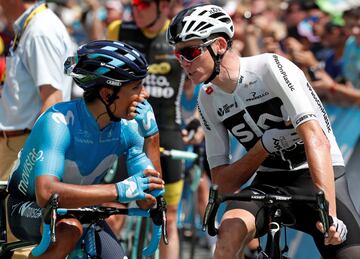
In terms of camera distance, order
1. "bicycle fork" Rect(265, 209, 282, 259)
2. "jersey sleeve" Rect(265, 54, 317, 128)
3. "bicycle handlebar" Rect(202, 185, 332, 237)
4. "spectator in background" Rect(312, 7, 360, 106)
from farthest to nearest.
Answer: "spectator in background" Rect(312, 7, 360, 106), "jersey sleeve" Rect(265, 54, 317, 128), "bicycle fork" Rect(265, 209, 282, 259), "bicycle handlebar" Rect(202, 185, 332, 237)

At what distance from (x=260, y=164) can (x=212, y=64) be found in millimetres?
682

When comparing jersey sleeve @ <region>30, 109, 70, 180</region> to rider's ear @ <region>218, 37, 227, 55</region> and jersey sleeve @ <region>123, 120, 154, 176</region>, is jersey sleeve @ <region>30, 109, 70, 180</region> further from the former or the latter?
rider's ear @ <region>218, 37, 227, 55</region>

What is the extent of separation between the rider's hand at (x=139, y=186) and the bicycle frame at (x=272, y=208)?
30 cm

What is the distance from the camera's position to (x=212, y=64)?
5.97 m

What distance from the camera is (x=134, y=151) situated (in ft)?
18.4

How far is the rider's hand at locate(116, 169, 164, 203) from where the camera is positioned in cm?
521

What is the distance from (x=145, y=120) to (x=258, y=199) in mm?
864

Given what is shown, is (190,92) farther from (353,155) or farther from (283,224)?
(283,224)

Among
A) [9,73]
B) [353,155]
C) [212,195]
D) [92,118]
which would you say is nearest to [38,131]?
[92,118]

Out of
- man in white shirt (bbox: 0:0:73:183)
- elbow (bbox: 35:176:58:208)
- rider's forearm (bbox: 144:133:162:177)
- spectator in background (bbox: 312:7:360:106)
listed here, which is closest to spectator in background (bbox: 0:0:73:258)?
man in white shirt (bbox: 0:0:73:183)

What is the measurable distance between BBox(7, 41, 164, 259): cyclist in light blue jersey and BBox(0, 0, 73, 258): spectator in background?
1531mm

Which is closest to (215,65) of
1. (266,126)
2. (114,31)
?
(266,126)

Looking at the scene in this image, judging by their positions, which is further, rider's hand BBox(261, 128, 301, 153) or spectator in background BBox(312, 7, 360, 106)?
spectator in background BBox(312, 7, 360, 106)

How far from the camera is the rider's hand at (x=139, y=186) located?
5.21 metres
